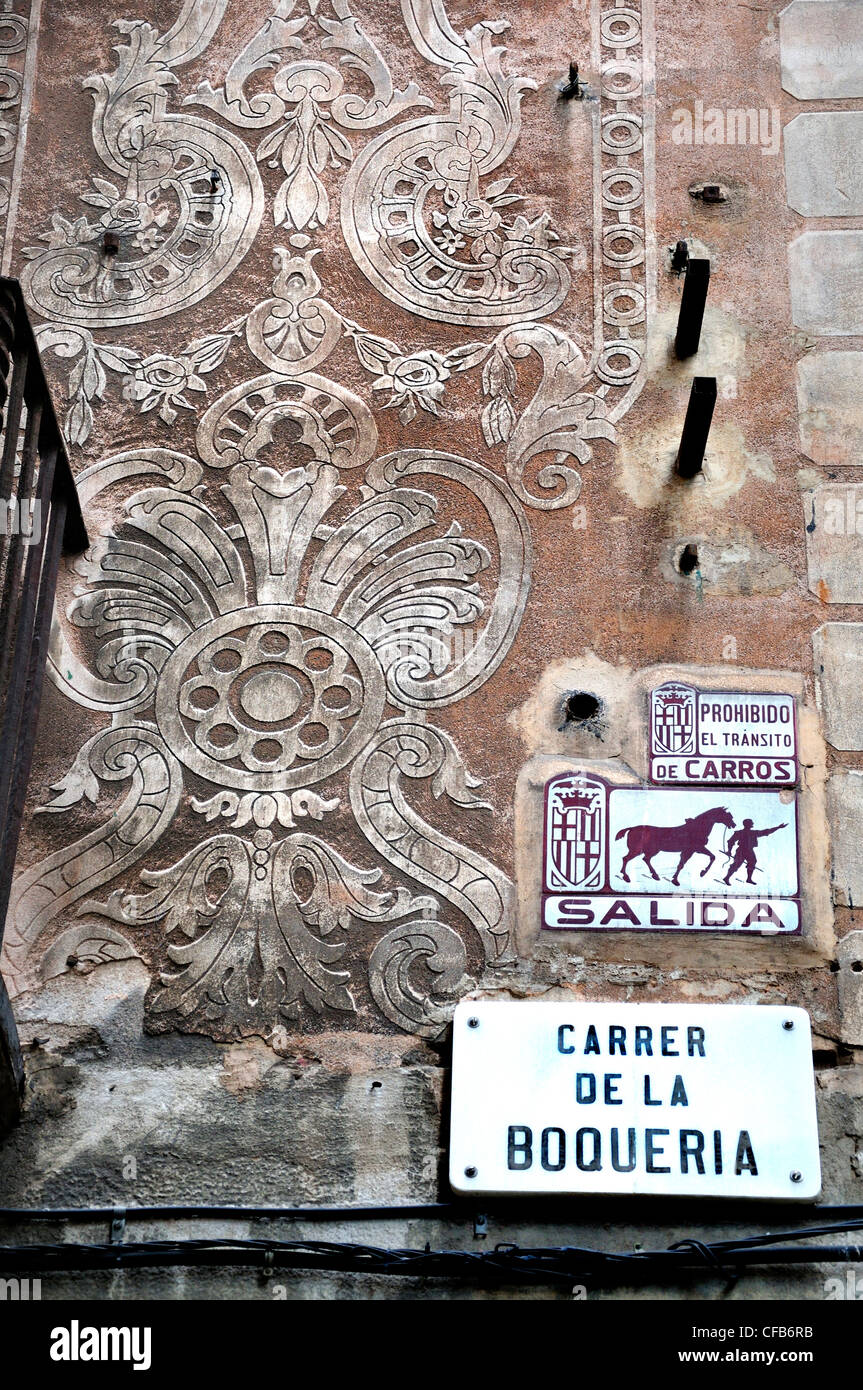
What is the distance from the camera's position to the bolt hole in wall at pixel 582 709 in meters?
4.58

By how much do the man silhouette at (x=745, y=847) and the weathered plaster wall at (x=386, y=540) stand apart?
5.0 inches

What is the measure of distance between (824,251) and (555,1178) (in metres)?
2.70

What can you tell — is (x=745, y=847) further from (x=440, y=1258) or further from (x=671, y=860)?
(x=440, y=1258)

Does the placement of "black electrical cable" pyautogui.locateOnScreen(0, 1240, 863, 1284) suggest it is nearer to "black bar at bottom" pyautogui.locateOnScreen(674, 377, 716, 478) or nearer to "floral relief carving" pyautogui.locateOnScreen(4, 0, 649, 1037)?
"floral relief carving" pyautogui.locateOnScreen(4, 0, 649, 1037)

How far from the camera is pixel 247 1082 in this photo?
166 inches

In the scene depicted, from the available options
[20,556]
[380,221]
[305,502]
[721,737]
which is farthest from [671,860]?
→ [380,221]

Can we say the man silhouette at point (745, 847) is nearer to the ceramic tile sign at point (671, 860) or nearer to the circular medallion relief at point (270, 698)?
the ceramic tile sign at point (671, 860)

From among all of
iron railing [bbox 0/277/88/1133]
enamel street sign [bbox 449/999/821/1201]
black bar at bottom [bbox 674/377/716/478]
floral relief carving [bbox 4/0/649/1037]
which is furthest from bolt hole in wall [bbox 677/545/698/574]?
iron railing [bbox 0/277/88/1133]

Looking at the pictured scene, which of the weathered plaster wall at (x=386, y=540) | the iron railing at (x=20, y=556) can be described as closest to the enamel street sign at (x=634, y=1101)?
the weathered plaster wall at (x=386, y=540)

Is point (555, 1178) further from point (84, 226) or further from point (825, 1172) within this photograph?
point (84, 226)

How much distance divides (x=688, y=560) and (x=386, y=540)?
80cm

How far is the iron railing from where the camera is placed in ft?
13.5
